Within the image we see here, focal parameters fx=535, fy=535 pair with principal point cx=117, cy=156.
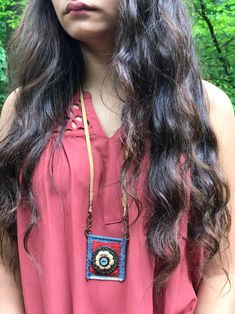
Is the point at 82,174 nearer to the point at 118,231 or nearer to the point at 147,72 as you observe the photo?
the point at 118,231

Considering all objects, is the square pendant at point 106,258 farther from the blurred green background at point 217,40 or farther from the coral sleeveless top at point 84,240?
the blurred green background at point 217,40

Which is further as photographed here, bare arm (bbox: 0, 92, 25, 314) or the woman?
bare arm (bbox: 0, 92, 25, 314)

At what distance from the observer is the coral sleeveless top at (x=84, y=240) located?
1346 millimetres

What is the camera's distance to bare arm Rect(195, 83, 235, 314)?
1.45 metres

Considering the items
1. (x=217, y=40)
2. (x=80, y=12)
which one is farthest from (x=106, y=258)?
(x=217, y=40)

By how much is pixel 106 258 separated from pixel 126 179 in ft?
0.68

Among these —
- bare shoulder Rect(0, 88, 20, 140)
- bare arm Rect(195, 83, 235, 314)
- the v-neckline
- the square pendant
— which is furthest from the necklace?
bare shoulder Rect(0, 88, 20, 140)

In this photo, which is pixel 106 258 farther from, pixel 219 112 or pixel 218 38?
pixel 218 38

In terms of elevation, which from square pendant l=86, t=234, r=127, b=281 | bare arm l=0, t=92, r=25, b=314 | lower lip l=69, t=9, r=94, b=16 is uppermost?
lower lip l=69, t=9, r=94, b=16

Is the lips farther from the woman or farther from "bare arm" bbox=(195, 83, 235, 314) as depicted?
"bare arm" bbox=(195, 83, 235, 314)

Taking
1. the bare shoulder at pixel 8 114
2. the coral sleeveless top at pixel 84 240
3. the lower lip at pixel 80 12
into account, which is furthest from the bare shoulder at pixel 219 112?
the bare shoulder at pixel 8 114

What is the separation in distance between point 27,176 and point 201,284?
0.57 m

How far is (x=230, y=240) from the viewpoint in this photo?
1490mm

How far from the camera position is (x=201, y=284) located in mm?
1491
